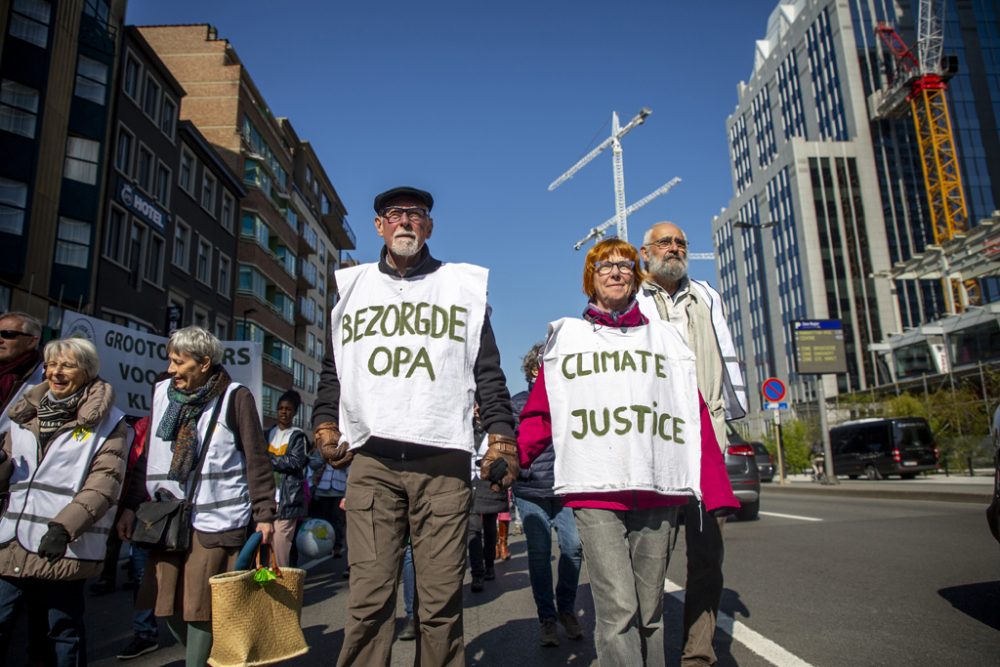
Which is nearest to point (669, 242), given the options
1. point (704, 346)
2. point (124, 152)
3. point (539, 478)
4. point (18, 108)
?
point (704, 346)

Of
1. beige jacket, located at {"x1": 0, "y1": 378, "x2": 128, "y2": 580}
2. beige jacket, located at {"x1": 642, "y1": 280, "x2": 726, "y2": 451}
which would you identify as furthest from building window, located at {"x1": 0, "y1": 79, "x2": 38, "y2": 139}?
beige jacket, located at {"x1": 642, "y1": 280, "x2": 726, "y2": 451}

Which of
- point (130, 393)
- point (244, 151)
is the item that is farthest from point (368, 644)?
point (244, 151)

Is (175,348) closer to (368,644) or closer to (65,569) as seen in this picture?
(65,569)

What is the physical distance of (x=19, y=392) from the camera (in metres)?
3.94

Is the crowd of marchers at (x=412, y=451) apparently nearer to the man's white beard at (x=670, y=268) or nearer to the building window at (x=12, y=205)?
the man's white beard at (x=670, y=268)

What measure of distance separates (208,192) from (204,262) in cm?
313

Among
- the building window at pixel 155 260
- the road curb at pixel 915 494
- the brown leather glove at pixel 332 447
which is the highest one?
the building window at pixel 155 260

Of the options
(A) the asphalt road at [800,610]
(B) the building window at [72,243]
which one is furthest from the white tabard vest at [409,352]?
(B) the building window at [72,243]

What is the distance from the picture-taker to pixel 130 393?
8695 millimetres

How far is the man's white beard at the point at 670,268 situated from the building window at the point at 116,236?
75.9ft

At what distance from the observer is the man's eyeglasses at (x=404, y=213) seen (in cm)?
341

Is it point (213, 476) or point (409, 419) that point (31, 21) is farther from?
point (409, 419)

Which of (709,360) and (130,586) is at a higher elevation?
(709,360)

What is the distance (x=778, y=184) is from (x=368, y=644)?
294ft
